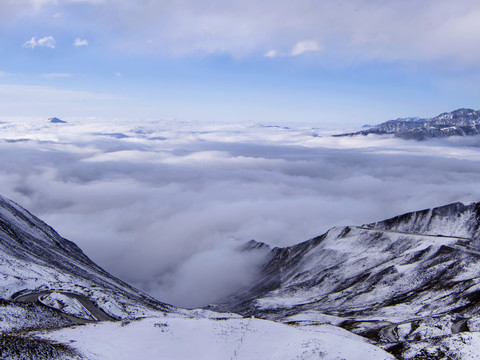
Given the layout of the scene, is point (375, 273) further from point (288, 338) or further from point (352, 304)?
point (288, 338)

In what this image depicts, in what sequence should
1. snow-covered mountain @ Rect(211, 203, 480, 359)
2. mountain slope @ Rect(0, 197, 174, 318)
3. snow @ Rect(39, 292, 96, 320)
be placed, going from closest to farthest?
snow @ Rect(39, 292, 96, 320) < mountain slope @ Rect(0, 197, 174, 318) < snow-covered mountain @ Rect(211, 203, 480, 359)

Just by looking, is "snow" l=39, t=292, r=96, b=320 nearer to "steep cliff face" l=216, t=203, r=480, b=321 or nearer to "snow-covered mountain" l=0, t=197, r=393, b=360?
"snow-covered mountain" l=0, t=197, r=393, b=360

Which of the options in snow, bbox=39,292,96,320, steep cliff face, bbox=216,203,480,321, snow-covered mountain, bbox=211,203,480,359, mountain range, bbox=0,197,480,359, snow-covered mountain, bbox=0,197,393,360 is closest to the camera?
snow-covered mountain, bbox=0,197,393,360

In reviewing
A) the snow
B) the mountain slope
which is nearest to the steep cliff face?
the mountain slope

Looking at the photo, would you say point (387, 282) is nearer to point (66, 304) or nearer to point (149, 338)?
point (66, 304)

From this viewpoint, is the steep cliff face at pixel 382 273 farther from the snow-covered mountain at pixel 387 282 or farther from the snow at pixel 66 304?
the snow at pixel 66 304

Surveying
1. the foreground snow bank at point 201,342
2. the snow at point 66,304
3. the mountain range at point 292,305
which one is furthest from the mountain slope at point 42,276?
the foreground snow bank at point 201,342

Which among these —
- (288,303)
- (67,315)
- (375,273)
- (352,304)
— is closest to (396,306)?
(352,304)
